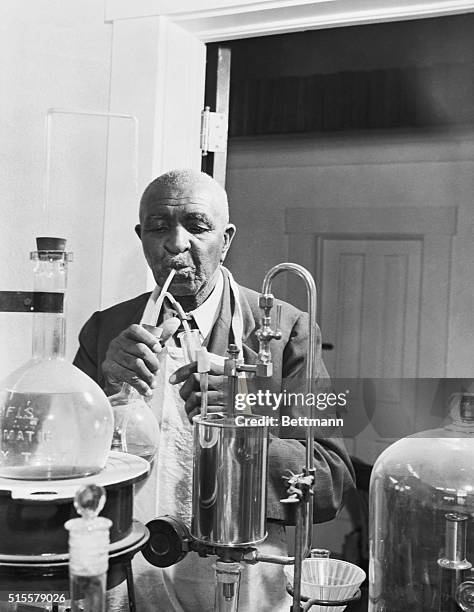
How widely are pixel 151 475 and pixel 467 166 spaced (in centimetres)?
80

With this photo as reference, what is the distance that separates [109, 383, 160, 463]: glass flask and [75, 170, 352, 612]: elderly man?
2 cm

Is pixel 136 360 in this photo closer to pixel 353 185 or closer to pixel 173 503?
pixel 173 503

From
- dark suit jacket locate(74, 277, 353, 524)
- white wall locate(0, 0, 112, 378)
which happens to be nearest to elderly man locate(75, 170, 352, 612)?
dark suit jacket locate(74, 277, 353, 524)

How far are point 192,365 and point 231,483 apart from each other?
0.26m

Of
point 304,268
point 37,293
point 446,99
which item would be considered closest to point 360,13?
point 446,99

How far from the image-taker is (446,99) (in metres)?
1.39

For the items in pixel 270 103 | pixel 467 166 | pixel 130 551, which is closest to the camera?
pixel 130 551

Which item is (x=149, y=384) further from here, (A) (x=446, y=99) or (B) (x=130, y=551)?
(A) (x=446, y=99)

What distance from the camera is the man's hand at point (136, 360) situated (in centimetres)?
146

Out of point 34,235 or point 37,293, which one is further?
point 34,235

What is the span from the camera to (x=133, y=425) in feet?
4.78

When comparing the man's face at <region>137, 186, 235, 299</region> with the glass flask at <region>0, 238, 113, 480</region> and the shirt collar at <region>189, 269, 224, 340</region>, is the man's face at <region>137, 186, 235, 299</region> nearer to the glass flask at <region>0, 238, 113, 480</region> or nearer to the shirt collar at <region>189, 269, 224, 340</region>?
the shirt collar at <region>189, 269, 224, 340</region>

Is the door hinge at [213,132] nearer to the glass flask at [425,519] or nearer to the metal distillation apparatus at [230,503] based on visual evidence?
the metal distillation apparatus at [230,503]

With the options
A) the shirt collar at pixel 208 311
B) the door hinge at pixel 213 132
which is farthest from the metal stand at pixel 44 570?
the door hinge at pixel 213 132
